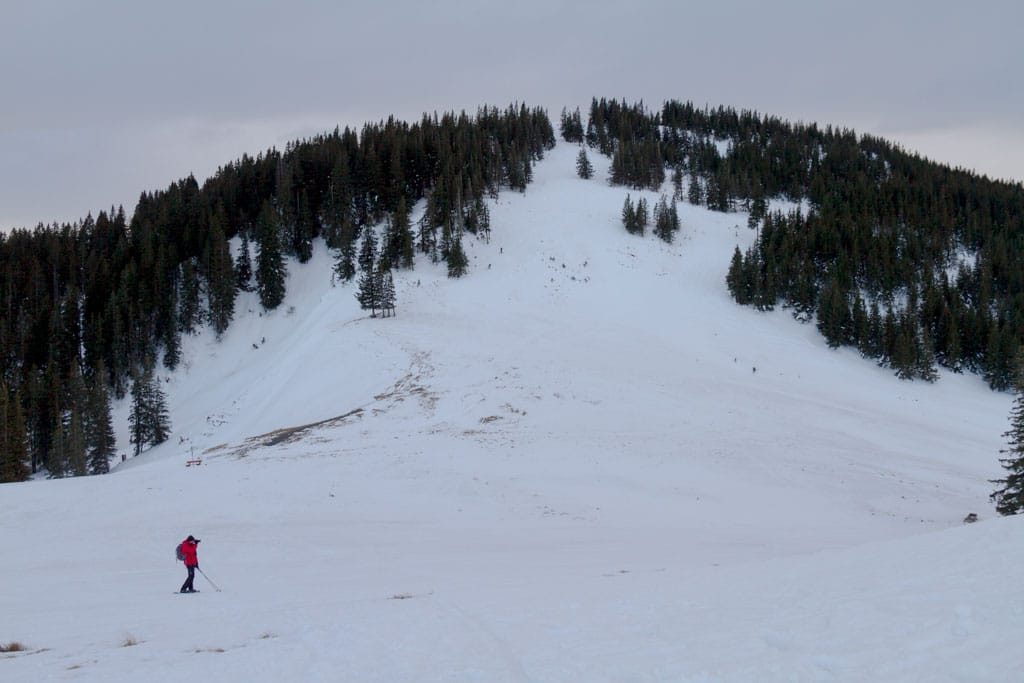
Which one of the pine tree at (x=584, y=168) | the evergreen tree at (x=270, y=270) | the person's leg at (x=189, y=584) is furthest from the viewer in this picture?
the pine tree at (x=584, y=168)

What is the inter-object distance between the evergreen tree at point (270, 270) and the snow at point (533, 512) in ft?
22.2

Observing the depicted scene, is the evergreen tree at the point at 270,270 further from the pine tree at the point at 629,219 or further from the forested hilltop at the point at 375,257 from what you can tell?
the pine tree at the point at 629,219

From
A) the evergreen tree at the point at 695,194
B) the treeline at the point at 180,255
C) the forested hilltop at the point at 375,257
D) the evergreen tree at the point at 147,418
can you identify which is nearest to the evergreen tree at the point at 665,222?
the forested hilltop at the point at 375,257

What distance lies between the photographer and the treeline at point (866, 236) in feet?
195

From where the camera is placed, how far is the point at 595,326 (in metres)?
54.2

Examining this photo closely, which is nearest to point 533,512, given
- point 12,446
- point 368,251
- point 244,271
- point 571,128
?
point 12,446

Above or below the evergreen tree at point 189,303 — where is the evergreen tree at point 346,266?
above

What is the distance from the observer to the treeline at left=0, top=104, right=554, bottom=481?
53.2 metres

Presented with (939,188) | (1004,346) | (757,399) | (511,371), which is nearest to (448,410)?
(511,371)

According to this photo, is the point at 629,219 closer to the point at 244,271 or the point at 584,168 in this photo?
the point at 584,168

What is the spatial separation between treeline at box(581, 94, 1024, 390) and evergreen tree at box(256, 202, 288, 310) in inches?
2074

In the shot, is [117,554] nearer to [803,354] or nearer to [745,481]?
[745,481]

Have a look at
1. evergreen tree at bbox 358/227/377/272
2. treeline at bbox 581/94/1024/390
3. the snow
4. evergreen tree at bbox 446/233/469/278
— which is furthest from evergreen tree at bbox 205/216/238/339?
treeline at bbox 581/94/1024/390

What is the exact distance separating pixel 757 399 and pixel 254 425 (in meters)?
33.9
